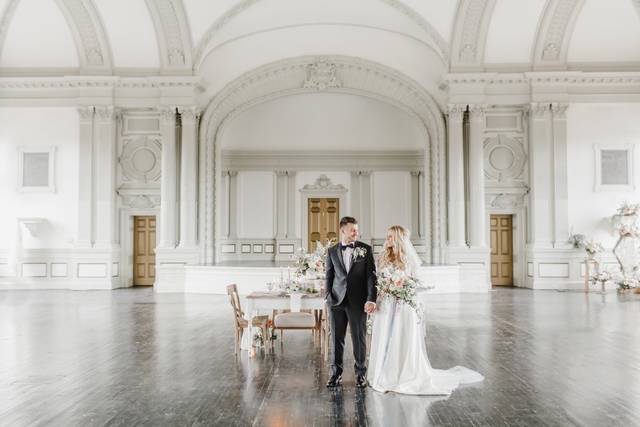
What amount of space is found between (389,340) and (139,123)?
13209 mm

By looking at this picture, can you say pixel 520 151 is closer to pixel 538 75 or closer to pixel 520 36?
pixel 538 75

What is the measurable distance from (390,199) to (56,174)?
11071mm

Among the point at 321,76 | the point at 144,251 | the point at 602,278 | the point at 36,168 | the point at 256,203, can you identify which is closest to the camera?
the point at 602,278

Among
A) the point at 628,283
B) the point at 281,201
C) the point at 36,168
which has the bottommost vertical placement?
the point at 628,283

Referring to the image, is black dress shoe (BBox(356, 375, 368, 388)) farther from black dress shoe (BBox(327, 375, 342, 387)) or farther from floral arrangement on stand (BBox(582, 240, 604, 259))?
floral arrangement on stand (BBox(582, 240, 604, 259))

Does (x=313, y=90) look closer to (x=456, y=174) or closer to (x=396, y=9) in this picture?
(x=396, y=9)

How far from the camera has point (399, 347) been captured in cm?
537

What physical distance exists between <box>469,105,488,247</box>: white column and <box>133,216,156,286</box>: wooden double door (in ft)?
30.5

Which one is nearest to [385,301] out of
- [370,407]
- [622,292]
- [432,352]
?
[370,407]

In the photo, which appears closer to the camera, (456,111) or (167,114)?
(456,111)

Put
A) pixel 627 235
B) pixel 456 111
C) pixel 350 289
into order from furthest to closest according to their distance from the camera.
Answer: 1. pixel 456 111
2. pixel 627 235
3. pixel 350 289

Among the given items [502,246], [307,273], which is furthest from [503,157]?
[307,273]

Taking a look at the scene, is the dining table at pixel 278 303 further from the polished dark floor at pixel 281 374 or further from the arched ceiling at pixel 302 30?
the arched ceiling at pixel 302 30

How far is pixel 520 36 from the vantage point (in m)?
15.6
